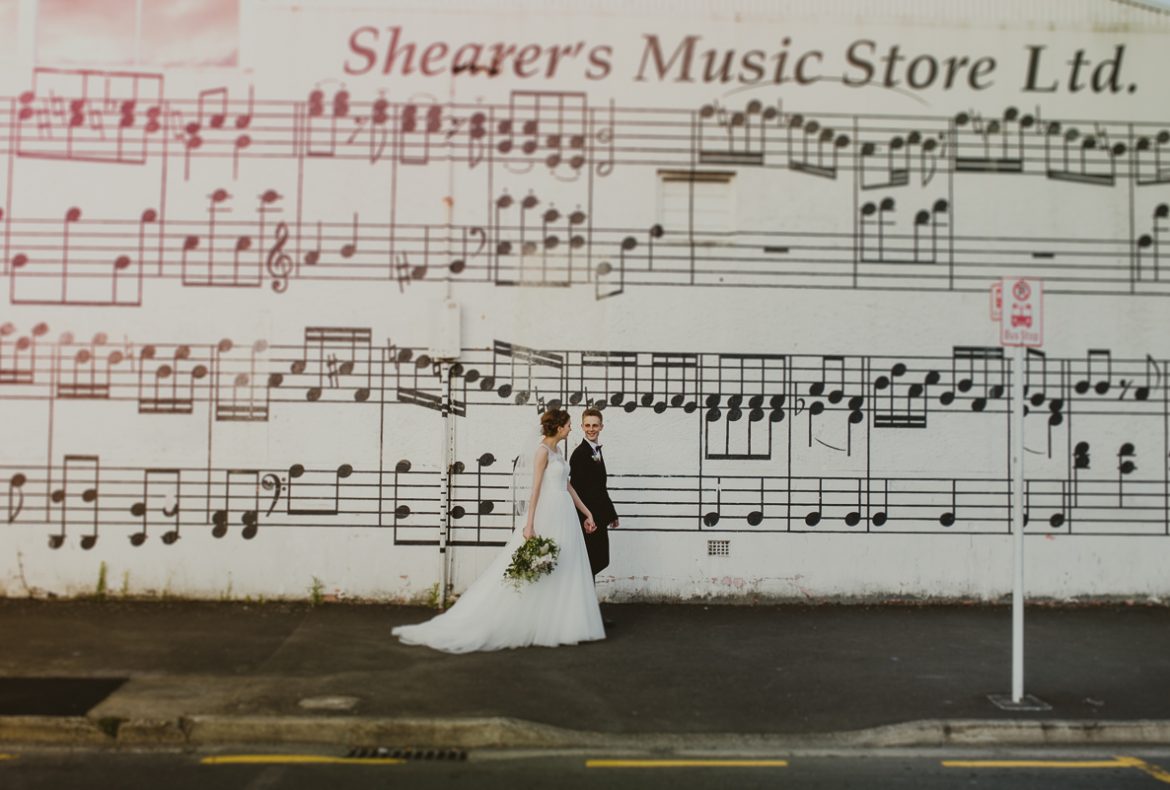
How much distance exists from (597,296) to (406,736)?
5.36 metres

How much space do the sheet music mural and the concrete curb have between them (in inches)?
151

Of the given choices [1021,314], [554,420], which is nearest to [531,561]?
[554,420]

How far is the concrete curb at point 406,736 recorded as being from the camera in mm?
6402

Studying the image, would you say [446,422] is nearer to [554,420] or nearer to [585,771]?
[554,420]

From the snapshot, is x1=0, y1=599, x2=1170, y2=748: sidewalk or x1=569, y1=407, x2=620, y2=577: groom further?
x1=569, y1=407, x2=620, y2=577: groom

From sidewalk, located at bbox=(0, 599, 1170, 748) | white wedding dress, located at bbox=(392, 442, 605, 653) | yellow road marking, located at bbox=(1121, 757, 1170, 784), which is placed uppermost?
white wedding dress, located at bbox=(392, 442, 605, 653)

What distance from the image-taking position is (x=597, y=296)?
34.4 ft

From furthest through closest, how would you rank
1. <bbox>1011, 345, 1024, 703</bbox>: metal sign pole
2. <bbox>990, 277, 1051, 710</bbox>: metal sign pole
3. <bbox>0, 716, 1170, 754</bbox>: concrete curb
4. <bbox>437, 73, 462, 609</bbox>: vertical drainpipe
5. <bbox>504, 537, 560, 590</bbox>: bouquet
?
<bbox>437, 73, 462, 609</bbox>: vertical drainpipe
<bbox>504, 537, 560, 590</bbox>: bouquet
<bbox>990, 277, 1051, 710</bbox>: metal sign pole
<bbox>1011, 345, 1024, 703</bbox>: metal sign pole
<bbox>0, 716, 1170, 754</bbox>: concrete curb

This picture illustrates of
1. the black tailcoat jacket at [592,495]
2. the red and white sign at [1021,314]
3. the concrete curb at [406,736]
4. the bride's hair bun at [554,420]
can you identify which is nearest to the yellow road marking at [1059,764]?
the concrete curb at [406,736]

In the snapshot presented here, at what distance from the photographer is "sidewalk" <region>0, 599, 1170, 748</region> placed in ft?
21.2

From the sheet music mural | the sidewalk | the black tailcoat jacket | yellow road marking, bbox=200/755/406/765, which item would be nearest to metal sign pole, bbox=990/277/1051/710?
the sidewalk

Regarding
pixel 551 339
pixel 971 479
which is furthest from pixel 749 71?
pixel 971 479

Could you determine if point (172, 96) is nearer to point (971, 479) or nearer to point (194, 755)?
point (194, 755)

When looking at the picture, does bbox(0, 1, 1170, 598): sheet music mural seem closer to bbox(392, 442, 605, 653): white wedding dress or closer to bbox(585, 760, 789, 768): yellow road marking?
bbox(392, 442, 605, 653): white wedding dress
